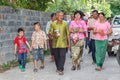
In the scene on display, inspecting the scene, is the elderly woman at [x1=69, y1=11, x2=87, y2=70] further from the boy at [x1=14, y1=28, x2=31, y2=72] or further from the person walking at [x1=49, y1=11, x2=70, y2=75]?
the boy at [x1=14, y1=28, x2=31, y2=72]

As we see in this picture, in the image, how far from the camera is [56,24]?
34.3 feet

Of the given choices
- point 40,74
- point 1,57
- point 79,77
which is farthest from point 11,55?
point 79,77

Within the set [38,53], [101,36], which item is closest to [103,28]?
[101,36]

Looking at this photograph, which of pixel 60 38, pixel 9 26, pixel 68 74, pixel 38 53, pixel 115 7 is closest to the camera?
pixel 68 74

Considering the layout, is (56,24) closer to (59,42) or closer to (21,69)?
(59,42)

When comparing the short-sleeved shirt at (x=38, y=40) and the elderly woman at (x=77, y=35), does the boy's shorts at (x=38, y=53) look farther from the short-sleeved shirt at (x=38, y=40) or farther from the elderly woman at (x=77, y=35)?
the elderly woman at (x=77, y=35)

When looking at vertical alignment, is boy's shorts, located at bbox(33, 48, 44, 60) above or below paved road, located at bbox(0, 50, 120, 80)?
above

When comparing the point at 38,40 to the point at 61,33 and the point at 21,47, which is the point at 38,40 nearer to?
the point at 21,47

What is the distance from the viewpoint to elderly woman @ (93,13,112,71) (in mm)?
10781

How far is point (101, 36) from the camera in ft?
35.4

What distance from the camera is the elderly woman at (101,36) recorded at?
1078 centimetres

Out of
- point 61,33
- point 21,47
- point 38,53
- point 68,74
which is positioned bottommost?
point 68,74

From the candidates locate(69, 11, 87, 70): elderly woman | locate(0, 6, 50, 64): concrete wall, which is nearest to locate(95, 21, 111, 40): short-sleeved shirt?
locate(69, 11, 87, 70): elderly woman

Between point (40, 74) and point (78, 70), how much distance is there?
3.89ft
